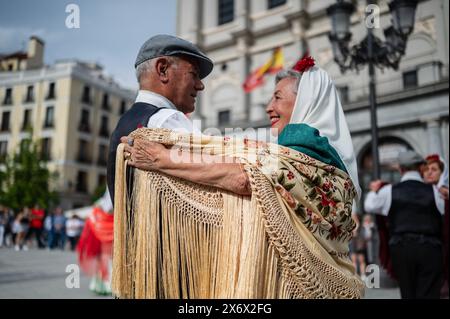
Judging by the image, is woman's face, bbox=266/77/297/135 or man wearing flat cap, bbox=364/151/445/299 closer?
woman's face, bbox=266/77/297/135

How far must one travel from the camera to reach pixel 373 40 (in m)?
7.36

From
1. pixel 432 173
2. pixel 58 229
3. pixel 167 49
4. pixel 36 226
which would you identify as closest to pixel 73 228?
pixel 36 226

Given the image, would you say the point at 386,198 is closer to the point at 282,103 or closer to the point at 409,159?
the point at 409,159

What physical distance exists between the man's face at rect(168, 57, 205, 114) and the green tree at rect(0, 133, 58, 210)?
27.5 meters

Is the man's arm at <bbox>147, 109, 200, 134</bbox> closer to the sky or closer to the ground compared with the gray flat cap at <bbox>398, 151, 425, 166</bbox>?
closer to the ground

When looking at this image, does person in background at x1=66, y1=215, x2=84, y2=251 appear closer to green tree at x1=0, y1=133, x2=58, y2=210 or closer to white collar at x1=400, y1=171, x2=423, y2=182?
green tree at x1=0, y1=133, x2=58, y2=210

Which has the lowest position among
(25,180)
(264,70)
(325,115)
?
(325,115)

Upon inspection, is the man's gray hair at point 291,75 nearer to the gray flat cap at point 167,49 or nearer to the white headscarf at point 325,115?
the white headscarf at point 325,115

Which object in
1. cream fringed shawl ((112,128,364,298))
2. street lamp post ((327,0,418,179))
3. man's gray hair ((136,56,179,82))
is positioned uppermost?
street lamp post ((327,0,418,179))

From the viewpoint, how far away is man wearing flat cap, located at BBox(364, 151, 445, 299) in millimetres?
3424

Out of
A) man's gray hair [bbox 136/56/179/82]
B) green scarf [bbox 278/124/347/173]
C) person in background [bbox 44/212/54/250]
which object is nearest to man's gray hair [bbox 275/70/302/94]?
green scarf [bbox 278/124/347/173]

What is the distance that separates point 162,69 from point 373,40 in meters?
6.97

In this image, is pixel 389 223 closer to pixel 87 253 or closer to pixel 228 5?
pixel 87 253
